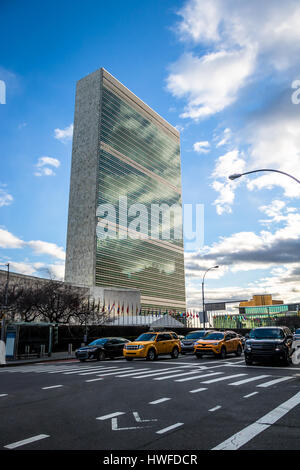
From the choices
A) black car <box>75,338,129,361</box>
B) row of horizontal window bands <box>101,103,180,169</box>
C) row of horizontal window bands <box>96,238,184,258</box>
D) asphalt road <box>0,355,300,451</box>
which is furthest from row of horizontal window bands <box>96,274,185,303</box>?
asphalt road <box>0,355,300,451</box>

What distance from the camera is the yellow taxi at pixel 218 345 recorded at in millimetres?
21453

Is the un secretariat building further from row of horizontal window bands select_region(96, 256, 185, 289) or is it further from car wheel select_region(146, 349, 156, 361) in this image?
car wheel select_region(146, 349, 156, 361)

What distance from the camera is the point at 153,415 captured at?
6973mm

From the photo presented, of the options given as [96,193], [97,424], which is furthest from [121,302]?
[97,424]

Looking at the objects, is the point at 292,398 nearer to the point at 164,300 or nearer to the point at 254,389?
the point at 254,389

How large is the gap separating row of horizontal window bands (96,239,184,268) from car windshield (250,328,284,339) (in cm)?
11449

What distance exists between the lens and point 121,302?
→ 106m

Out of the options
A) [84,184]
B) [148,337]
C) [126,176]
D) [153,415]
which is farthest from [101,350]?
[126,176]

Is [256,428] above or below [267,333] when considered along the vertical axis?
below

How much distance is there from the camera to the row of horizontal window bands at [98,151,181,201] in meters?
139

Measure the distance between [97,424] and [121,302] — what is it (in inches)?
4013

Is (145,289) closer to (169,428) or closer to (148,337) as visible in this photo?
(148,337)

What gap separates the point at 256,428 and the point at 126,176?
149 metres

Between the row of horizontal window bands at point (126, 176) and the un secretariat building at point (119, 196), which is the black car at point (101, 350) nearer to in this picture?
the un secretariat building at point (119, 196)
